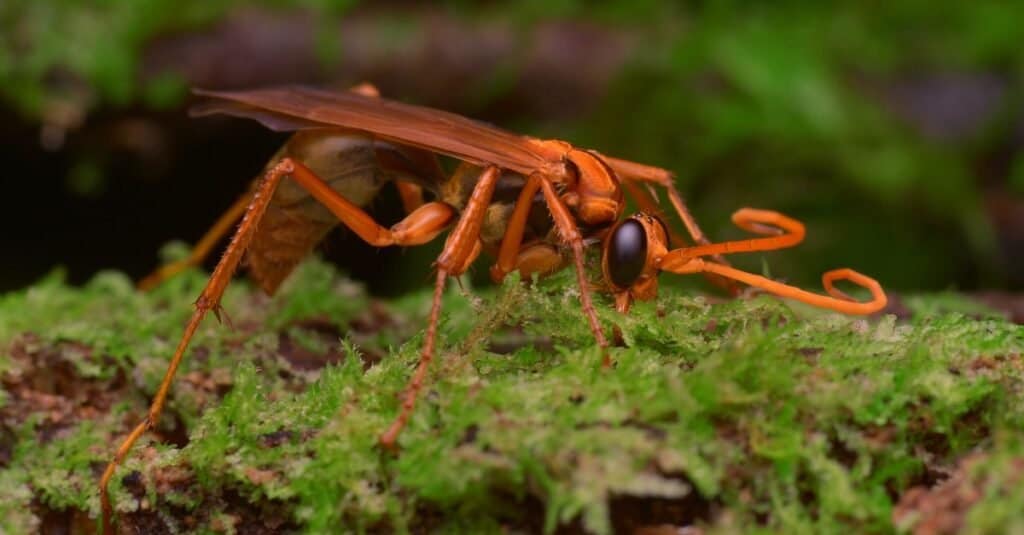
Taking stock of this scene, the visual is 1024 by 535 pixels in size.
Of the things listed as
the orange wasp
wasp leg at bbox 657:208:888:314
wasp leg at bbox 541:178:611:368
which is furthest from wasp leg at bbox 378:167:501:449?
wasp leg at bbox 657:208:888:314

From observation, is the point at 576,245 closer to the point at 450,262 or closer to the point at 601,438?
the point at 450,262

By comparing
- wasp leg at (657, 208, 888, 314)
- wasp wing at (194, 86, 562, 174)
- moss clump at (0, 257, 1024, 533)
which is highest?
wasp wing at (194, 86, 562, 174)

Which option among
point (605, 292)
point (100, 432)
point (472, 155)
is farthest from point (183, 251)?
point (605, 292)

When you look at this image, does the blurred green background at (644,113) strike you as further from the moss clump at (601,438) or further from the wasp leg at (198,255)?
the moss clump at (601,438)

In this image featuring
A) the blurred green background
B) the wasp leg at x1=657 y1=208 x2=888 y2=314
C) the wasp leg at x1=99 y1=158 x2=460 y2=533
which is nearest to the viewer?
the wasp leg at x1=657 y1=208 x2=888 y2=314

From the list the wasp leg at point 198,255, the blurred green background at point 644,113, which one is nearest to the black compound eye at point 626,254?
the wasp leg at point 198,255

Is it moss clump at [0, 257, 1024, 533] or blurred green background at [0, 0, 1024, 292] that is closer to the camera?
moss clump at [0, 257, 1024, 533]

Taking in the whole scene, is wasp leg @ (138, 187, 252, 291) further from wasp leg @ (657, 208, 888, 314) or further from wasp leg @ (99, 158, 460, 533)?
wasp leg @ (657, 208, 888, 314)
